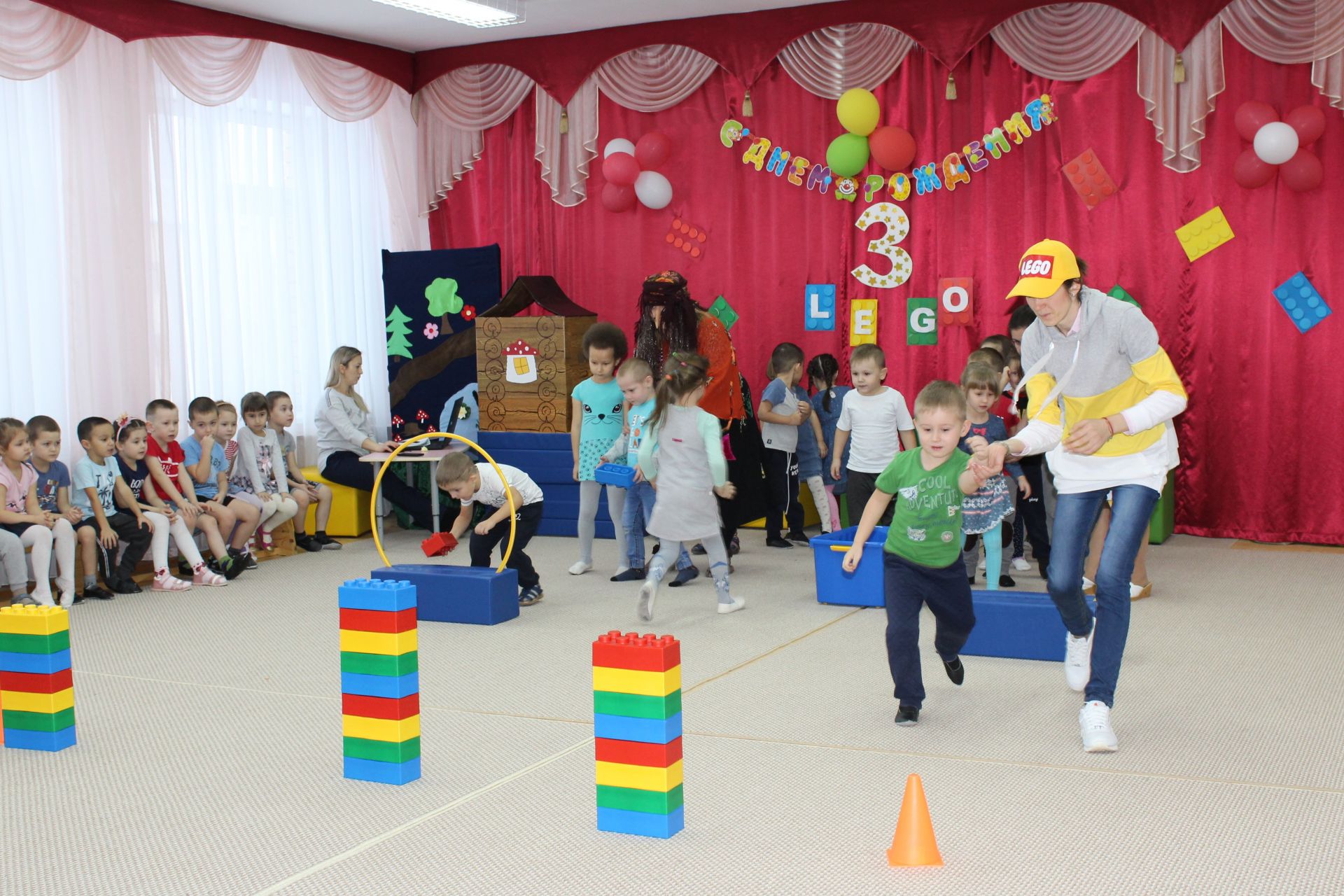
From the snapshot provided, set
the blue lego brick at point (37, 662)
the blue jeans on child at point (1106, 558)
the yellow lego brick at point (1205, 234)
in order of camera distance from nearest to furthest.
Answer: the blue jeans on child at point (1106, 558) → the blue lego brick at point (37, 662) → the yellow lego brick at point (1205, 234)

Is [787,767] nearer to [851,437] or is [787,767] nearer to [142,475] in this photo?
[851,437]

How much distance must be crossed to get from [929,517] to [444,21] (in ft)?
18.9

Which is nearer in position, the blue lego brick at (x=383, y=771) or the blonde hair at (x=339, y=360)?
the blue lego brick at (x=383, y=771)

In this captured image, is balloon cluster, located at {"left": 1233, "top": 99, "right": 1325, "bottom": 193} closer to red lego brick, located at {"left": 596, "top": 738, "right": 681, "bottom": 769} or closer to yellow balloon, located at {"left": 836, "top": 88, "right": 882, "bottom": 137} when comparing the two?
yellow balloon, located at {"left": 836, "top": 88, "right": 882, "bottom": 137}

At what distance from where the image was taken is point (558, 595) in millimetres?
6094

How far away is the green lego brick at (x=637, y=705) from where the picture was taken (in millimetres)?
2926

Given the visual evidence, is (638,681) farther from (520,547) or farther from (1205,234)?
(1205,234)

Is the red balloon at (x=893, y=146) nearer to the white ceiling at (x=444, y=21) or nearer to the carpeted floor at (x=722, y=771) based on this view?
the white ceiling at (x=444, y=21)

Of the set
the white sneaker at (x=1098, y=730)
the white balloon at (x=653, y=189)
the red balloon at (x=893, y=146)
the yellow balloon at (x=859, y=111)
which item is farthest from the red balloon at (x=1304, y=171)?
the white sneaker at (x=1098, y=730)

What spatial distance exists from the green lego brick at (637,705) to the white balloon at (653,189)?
595 centimetres

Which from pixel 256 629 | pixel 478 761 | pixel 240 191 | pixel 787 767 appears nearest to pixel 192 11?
pixel 240 191

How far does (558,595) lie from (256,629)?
1.40m

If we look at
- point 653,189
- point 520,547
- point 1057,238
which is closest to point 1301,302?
point 1057,238

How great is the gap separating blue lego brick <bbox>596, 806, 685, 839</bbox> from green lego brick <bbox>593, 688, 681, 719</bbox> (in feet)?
0.83
